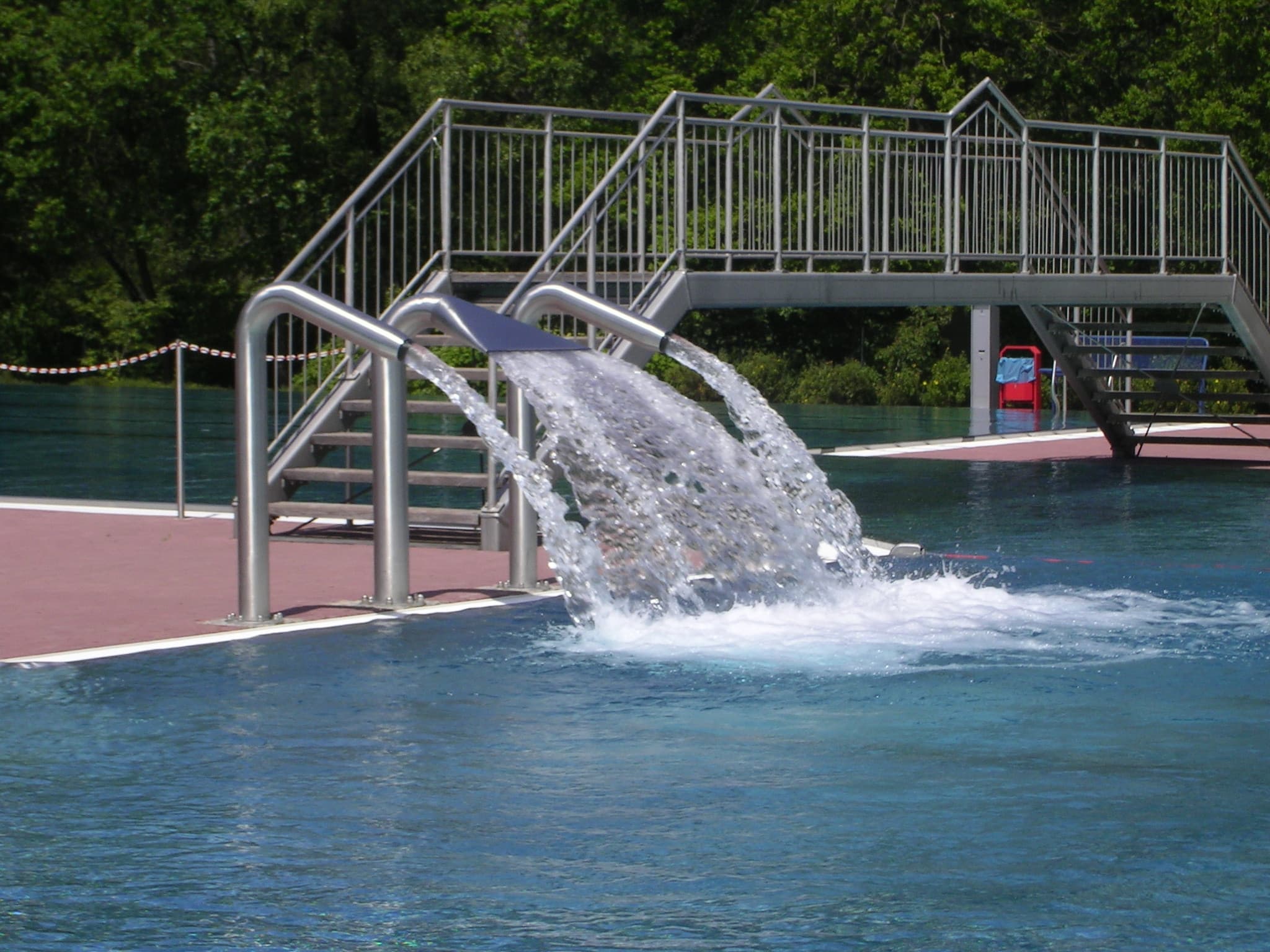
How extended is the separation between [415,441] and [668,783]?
24.8 ft

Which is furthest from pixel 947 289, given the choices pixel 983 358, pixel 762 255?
pixel 983 358

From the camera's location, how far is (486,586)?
39.9 ft

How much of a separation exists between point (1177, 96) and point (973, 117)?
23843mm

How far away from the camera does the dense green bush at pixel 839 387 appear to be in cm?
4294

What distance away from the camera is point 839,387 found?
43062mm

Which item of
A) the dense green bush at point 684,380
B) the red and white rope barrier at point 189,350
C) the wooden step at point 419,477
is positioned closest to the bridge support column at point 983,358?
the dense green bush at point 684,380

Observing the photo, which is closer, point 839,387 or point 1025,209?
point 1025,209

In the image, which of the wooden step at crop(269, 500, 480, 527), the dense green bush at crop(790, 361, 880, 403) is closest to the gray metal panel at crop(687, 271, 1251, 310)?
the wooden step at crop(269, 500, 480, 527)

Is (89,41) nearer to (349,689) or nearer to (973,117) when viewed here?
(973,117)

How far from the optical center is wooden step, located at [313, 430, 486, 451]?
14.0 m

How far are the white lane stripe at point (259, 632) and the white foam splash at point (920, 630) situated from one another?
1.11 m

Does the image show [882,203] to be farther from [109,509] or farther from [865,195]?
[109,509]

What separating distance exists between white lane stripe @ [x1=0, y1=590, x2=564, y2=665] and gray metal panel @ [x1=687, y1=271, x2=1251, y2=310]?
14.1 feet

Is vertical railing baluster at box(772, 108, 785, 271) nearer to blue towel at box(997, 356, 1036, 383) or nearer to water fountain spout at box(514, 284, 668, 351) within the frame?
water fountain spout at box(514, 284, 668, 351)
